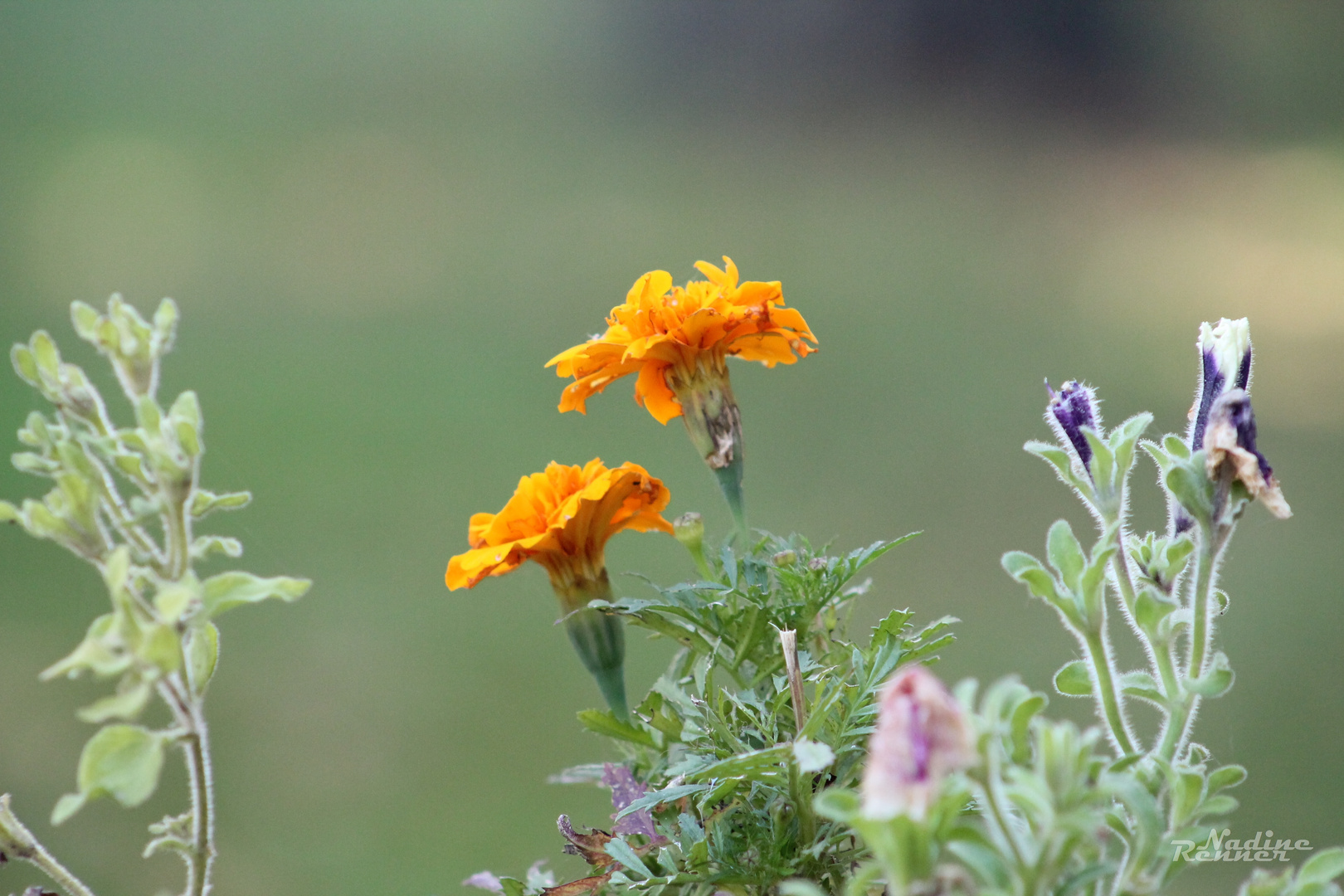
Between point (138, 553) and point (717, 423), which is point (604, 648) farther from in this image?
point (138, 553)

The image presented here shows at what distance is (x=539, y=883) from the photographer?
42 cm

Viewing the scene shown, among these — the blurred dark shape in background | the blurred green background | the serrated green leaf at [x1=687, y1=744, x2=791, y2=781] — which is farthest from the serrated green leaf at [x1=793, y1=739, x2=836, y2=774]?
the blurred dark shape in background

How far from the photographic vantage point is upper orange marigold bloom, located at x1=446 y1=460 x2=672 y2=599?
420mm

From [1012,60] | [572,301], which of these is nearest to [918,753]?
[572,301]

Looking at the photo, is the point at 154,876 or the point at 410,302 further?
the point at 410,302

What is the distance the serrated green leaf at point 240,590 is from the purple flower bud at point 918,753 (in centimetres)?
14

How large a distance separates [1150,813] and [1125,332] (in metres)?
1.79

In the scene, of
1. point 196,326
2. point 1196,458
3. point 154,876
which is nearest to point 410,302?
point 196,326

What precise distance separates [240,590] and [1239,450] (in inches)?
10.7

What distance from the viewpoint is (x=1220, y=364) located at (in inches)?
14.4

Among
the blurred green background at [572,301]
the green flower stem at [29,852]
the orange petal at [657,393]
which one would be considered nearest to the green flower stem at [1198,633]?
the orange petal at [657,393]

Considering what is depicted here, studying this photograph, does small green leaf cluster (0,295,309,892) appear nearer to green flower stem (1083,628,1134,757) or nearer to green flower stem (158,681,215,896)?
green flower stem (158,681,215,896)

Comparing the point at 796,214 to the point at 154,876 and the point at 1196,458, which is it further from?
the point at 1196,458

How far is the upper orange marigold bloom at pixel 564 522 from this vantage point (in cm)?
42
